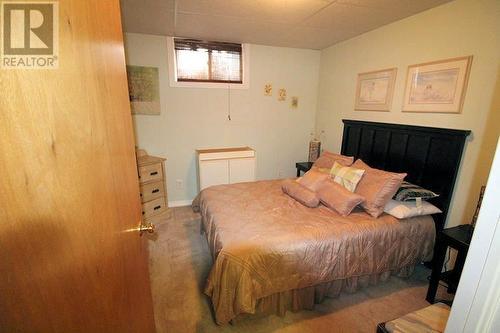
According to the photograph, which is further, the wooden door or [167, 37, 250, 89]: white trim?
[167, 37, 250, 89]: white trim

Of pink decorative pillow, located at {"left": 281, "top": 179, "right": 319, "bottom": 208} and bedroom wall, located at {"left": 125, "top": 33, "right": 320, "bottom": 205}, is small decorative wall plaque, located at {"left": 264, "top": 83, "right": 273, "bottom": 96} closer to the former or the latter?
bedroom wall, located at {"left": 125, "top": 33, "right": 320, "bottom": 205}

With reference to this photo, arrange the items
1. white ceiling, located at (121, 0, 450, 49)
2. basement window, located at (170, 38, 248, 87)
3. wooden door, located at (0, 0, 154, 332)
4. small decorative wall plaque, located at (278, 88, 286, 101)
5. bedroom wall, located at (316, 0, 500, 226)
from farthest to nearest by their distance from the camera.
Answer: small decorative wall plaque, located at (278, 88, 286, 101) < basement window, located at (170, 38, 248, 87) < white ceiling, located at (121, 0, 450, 49) < bedroom wall, located at (316, 0, 500, 226) < wooden door, located at (0, 0, 154, 332)

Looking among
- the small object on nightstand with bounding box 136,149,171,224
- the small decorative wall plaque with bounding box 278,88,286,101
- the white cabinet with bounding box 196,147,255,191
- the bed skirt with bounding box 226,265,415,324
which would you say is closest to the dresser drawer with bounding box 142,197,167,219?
the small object on nightstand with bounding box 136,149,171,224

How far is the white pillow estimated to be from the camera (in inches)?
75.2

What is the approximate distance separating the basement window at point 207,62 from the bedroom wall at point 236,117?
141 mm

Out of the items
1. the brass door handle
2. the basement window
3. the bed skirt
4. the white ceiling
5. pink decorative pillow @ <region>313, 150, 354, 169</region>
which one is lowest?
the bed skirt

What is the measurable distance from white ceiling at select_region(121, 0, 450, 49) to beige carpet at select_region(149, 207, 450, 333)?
8.06 ft

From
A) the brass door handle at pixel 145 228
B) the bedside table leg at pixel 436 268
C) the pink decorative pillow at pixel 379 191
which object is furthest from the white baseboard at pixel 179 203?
the bedside table leg at pixel 436 268

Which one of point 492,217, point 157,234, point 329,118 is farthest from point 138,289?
point 329,118

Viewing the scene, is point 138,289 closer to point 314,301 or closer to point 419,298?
point 314,301

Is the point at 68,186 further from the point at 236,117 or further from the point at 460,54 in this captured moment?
the point at 236,117

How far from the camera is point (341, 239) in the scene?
1.70m

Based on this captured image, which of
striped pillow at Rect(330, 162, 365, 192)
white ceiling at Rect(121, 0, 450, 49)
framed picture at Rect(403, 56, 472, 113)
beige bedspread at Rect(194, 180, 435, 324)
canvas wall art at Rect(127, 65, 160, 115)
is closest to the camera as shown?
beige bedspread at Rect(194, 180, 435, 324)

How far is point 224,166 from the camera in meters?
3.35
